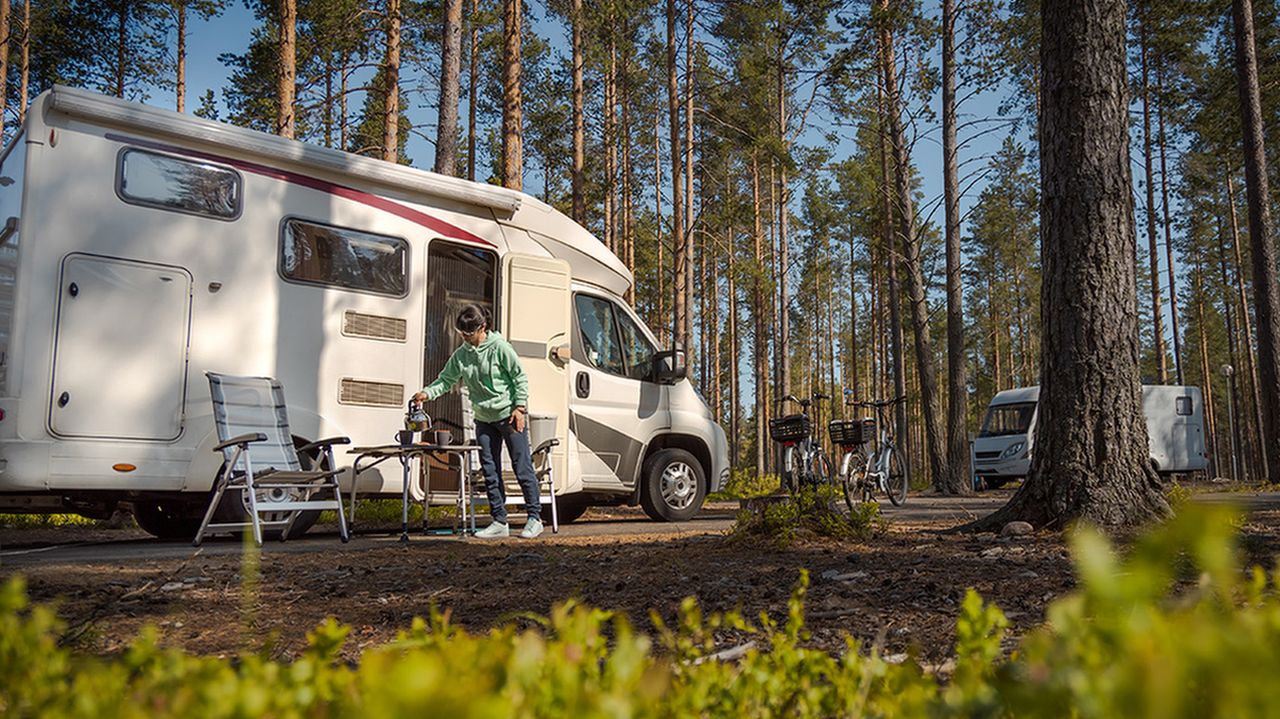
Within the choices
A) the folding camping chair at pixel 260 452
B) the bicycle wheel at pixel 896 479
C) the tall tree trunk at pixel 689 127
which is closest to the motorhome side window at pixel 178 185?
the folding camping chair at pixel 260 452

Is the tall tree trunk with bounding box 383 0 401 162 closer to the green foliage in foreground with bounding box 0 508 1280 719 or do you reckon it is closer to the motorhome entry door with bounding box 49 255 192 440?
the motorhome entry door with bounding box 49 255 192 440

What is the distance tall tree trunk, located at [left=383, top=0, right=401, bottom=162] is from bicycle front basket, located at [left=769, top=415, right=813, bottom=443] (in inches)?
312

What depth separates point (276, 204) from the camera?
24.2 ft

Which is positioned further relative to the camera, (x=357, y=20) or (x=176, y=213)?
(x=357, y=20)

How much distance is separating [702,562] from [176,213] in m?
4.92

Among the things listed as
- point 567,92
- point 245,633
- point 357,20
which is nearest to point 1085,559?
point 245,633

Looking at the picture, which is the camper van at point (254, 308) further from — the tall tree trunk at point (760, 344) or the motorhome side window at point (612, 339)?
the tall tree trunk at point (760, 344)

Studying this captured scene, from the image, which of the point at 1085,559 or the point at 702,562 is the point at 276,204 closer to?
the point at 702,562

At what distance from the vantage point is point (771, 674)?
150 cm

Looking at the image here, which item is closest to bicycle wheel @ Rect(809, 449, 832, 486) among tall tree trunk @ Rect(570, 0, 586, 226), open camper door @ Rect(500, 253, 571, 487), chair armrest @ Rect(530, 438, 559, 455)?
open camper door @ Rect(500, 253, 571, 487)

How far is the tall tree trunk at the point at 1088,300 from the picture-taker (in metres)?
5.28

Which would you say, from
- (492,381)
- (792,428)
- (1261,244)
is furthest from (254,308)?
(1261,244)

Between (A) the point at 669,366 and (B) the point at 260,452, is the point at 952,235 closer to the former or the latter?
(A) the point at 669,366

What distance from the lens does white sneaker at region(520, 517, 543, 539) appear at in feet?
23.3
